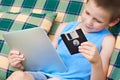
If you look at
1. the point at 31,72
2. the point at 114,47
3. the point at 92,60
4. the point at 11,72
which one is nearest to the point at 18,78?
the point at 31,72

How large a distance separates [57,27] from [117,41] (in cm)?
42

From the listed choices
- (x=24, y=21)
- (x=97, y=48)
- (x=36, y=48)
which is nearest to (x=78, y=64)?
(x=97, y=48)

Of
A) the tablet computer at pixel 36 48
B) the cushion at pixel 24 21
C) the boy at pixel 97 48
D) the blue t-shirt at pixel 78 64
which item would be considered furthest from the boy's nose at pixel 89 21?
the cushion at pixel 24 21

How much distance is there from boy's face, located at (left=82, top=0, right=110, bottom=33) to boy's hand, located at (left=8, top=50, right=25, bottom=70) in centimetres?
35

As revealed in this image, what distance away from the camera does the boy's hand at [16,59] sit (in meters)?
1.57

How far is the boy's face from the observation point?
155 cm

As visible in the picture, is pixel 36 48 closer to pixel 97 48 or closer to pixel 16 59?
pixel 16 59

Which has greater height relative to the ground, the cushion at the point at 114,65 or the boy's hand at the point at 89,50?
the boy's hand at the point at 89,50

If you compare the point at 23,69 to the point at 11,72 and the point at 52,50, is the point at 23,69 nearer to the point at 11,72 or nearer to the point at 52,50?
the point at 11,72

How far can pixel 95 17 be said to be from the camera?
1.56 meters

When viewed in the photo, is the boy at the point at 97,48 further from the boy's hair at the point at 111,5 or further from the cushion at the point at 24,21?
the cushion at the point at 24,21

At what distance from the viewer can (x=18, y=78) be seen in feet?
4.96

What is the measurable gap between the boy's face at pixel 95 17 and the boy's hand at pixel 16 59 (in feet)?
1.14

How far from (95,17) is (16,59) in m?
0.43
